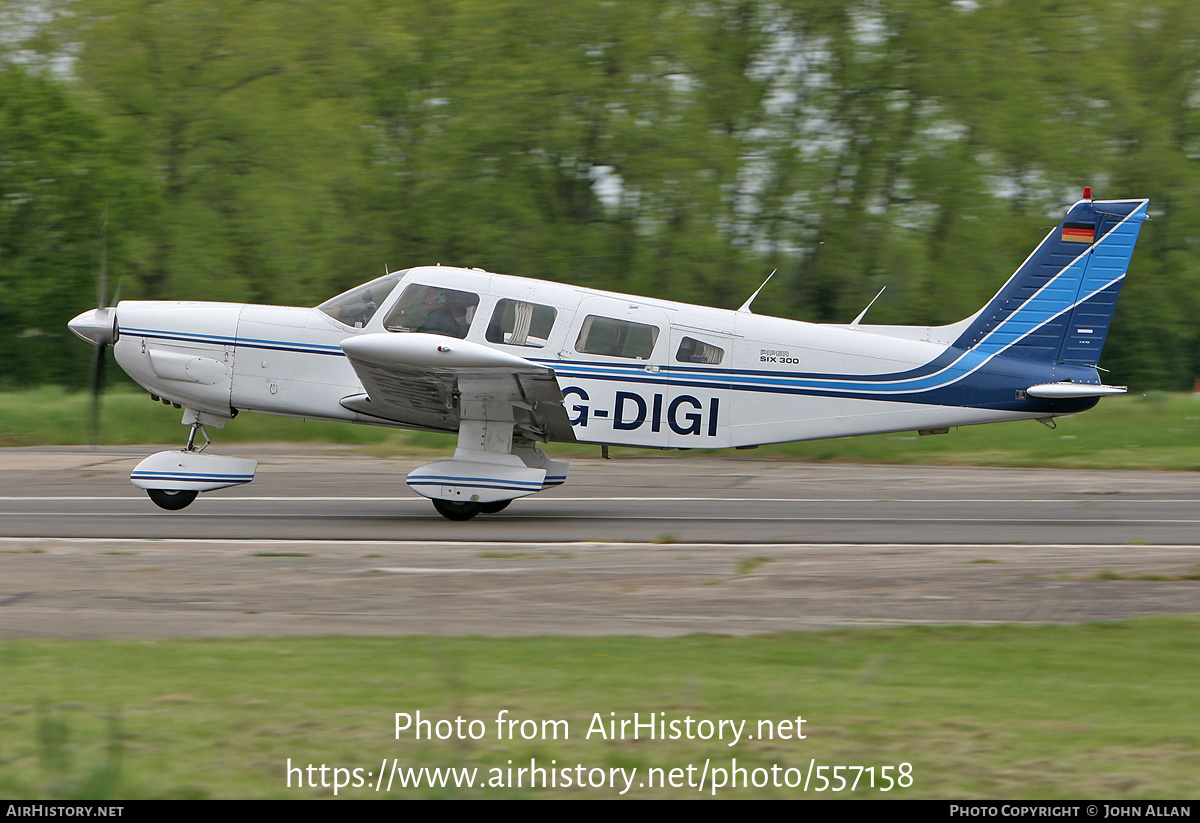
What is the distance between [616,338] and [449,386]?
5.53 ft

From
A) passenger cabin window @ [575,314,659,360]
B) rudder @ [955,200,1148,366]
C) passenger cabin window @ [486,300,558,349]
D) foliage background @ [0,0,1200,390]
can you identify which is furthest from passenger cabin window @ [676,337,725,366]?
foliage background @ [0,0,1200,390]

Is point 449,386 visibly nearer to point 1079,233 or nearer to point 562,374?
point 562,374

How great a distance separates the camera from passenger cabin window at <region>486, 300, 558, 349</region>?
430 inches

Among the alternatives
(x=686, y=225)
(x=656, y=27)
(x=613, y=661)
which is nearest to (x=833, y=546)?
(x=613, y=661)

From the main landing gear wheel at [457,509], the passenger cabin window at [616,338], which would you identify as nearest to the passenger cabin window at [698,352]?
the passenger cabin window at [616,338]

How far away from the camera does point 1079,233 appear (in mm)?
12078

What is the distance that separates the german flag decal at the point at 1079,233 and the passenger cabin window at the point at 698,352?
3.98 m

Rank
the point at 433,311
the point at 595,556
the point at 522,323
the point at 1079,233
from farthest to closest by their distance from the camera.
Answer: the point at 1079,233 → the point at 522,323 → the point at 433,311 → the point at 595,556

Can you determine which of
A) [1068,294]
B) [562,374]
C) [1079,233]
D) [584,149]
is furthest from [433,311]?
[584,149]

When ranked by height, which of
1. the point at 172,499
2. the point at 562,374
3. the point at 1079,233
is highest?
the point at 1079,233

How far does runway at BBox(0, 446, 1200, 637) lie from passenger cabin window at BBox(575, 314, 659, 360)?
163 centimetres

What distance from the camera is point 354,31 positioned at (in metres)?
23.9

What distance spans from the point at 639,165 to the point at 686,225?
1.49 meters

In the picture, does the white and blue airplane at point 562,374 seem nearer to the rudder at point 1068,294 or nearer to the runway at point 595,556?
the rudder at point 1068,294
